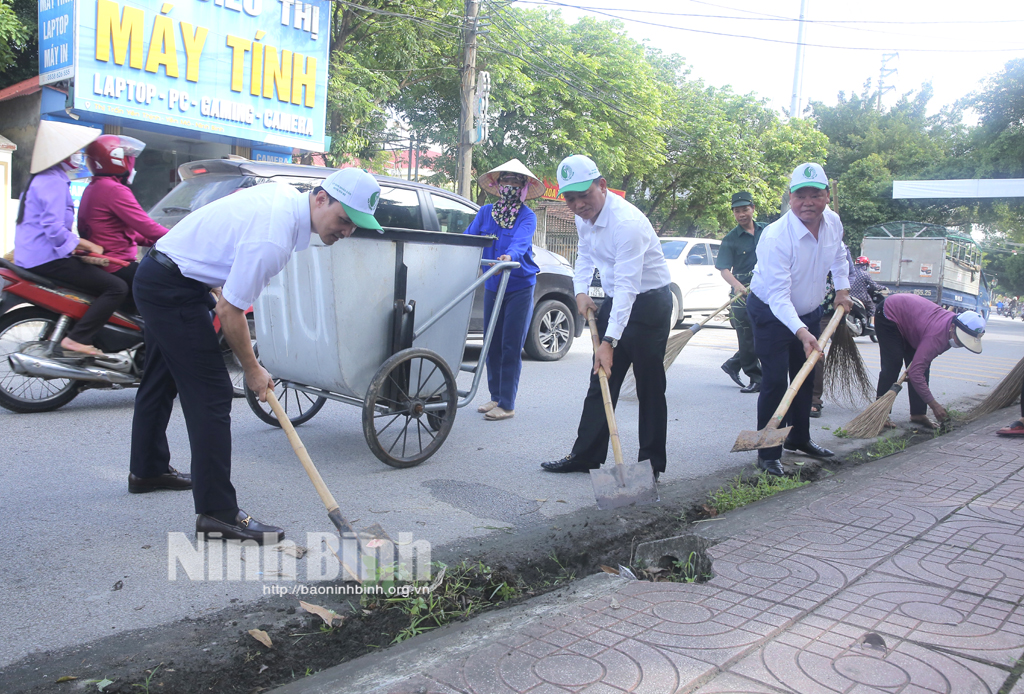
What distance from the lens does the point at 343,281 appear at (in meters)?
4.16

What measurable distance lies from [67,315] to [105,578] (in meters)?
3.01

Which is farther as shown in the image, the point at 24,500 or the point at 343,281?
the point at 343,281

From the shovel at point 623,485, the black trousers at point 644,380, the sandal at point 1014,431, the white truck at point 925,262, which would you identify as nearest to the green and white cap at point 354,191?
the shovel at point 623,485

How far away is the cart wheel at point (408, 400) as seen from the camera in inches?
167

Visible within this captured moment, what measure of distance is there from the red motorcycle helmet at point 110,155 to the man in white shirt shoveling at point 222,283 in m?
2.47

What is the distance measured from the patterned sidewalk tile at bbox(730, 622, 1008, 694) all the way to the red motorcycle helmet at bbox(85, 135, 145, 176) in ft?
15.7

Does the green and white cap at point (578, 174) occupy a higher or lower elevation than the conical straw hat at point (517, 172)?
lower

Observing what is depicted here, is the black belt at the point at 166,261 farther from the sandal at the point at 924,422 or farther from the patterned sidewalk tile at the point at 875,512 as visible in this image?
the sandal at the point at 924,422

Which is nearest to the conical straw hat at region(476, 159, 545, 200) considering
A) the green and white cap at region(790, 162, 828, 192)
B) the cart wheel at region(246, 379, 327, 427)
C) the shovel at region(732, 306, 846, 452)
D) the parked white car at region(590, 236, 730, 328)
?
the green and white cap at region(790, 162, 828, 192)

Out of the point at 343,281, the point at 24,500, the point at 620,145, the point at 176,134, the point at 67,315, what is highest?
the point at 620,145

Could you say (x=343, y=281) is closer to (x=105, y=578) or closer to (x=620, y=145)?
(x=105, y=578)

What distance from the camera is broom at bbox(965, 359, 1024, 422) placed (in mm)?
6660

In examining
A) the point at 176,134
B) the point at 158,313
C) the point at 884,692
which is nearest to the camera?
the point at 884,692

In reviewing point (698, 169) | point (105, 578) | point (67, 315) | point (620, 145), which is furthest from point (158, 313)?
point (698, 169)
